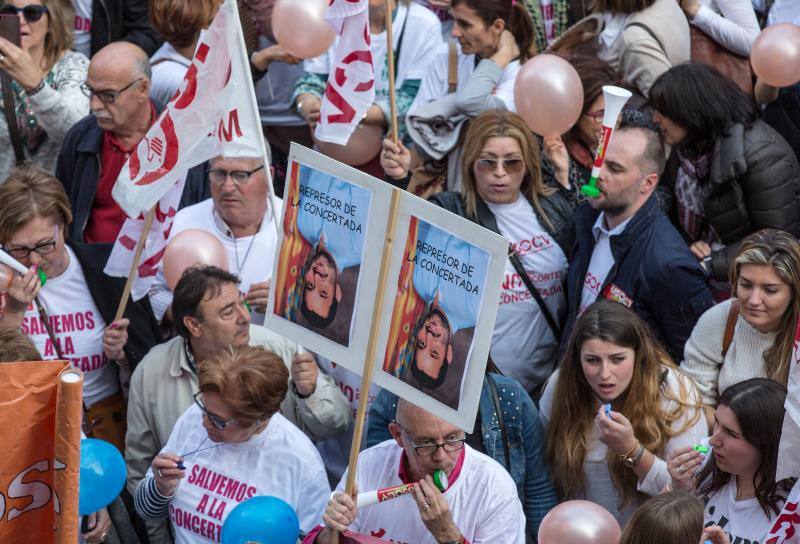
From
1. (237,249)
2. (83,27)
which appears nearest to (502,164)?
(237,249)

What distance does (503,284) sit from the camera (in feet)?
19.6

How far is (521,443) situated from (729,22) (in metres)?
2.86

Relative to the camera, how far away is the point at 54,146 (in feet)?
23.8

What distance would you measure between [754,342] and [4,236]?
3206 mm

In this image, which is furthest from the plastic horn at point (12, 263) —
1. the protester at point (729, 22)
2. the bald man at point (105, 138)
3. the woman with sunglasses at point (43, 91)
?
the protester at point (729, 22)

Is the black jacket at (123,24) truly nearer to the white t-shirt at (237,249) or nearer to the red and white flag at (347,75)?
the white t-shirt at (237,249)

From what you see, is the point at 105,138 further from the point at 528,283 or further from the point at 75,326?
the point at 528,283

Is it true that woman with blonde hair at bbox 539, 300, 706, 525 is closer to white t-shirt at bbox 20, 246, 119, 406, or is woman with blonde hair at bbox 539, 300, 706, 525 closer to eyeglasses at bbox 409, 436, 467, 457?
eyeglasses at bbox 409, 436, 467, 457

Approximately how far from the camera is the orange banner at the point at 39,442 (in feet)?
11.7

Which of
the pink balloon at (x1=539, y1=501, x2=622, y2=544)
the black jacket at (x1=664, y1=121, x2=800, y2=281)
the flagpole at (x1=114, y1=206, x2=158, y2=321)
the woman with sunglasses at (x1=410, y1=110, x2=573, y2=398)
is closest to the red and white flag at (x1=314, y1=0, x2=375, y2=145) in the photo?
the woman with sunglasses at (x1=410, y1=110, x2=573, y2=398)

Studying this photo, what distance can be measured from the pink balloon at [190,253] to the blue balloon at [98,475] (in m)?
1.32

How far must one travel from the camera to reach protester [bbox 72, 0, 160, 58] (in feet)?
25.8

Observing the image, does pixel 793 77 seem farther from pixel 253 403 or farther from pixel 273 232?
pixel 253 403

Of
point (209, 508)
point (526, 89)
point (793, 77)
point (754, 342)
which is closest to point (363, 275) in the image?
point (209, 508)
